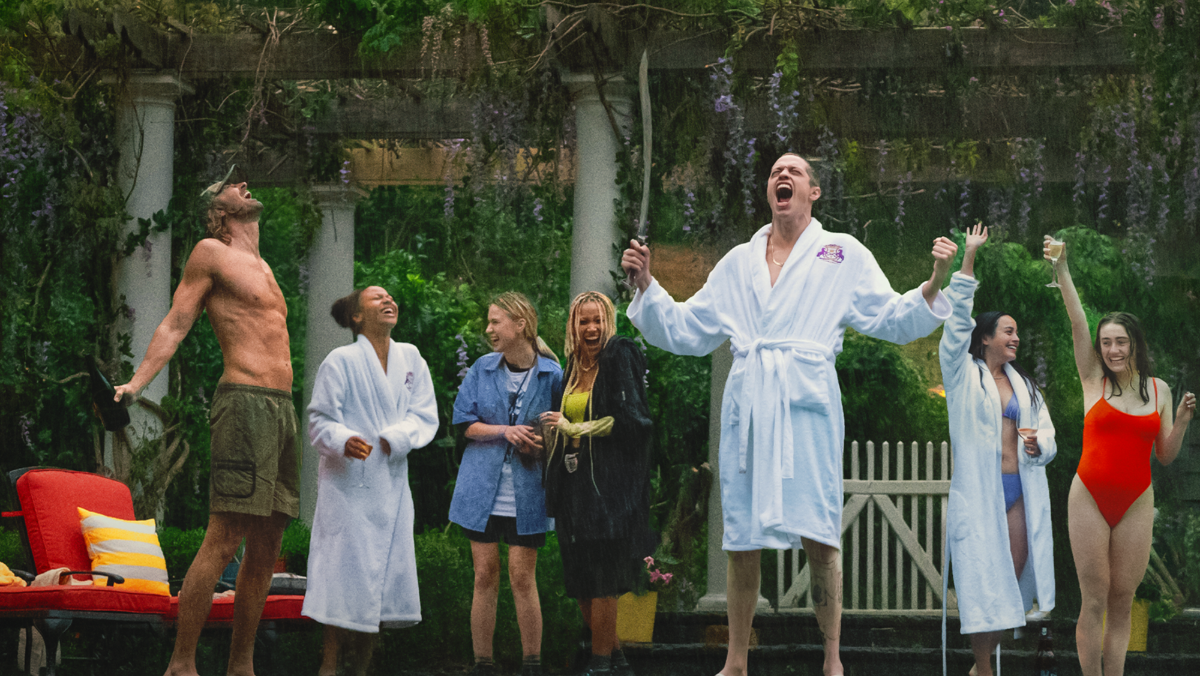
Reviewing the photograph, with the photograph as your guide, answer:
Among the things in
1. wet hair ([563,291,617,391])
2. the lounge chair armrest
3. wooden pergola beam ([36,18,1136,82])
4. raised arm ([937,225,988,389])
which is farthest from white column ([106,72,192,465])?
raised arm ([937,225,988,389])

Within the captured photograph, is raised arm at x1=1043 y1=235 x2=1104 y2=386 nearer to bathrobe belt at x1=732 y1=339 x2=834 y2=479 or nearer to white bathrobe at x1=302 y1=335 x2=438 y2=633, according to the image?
bathrobe belt at x1=732 y1=339 x2=834 y2=479

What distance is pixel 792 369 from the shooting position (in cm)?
429

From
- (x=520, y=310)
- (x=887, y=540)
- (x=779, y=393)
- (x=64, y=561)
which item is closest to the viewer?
(x=779, y=393)

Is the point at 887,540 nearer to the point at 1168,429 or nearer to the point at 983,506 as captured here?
the point at 983,506

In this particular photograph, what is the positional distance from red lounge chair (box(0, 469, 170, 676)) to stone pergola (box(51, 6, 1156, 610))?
770 millimetres

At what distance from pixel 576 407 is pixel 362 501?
0.91m

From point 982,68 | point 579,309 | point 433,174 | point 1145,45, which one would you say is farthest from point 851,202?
point 433,174

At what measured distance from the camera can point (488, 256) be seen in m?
9.64

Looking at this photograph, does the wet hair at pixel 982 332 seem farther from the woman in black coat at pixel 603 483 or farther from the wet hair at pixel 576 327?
the wet hair at pixel 576 327

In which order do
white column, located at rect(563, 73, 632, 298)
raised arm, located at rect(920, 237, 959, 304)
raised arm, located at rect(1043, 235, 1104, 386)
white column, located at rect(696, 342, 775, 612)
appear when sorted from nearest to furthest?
raised arm, located at rect(920, 237, 959, 304), raised arm, located at rect(1043, 235, 1104, 386), white column, located at rect(563, 73, 632, 298), white column, located at rect(696, 342, 775, 612)

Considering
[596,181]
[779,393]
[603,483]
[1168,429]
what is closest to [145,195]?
[596,181]

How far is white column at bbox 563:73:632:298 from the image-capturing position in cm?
607

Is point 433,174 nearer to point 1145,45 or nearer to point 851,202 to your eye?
point 851,202

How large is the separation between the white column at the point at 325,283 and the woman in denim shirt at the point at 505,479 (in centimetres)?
287
